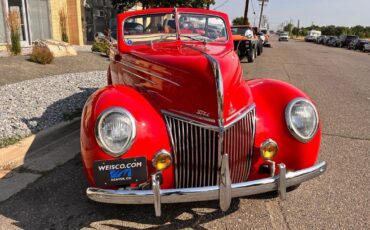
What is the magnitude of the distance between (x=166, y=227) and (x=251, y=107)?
1.23 m

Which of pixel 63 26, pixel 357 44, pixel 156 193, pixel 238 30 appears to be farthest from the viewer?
pixel 357 44

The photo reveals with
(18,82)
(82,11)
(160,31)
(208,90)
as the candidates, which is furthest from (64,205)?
(82,11)

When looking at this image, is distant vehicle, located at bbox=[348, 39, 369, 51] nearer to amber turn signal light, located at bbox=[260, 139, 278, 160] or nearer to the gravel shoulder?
the gravel shoulder

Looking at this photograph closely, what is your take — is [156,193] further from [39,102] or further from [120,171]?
[39,102]

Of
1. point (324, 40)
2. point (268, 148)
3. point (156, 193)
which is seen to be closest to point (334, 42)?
point (324, 40)

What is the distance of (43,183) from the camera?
358 centimetres

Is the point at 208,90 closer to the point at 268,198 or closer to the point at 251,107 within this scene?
the point at 251,107

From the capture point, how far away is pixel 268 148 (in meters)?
2.90

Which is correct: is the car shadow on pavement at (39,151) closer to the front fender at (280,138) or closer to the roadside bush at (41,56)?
the front fender at (280,138)

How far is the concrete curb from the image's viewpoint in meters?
3.61

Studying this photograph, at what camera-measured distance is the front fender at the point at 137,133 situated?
2.66 meters

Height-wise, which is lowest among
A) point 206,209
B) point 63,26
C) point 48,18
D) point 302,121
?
point 206,209

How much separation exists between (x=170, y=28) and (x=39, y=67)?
6030mm

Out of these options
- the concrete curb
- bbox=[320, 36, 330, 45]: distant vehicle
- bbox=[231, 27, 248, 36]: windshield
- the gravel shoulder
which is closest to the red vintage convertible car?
the concrete curb
